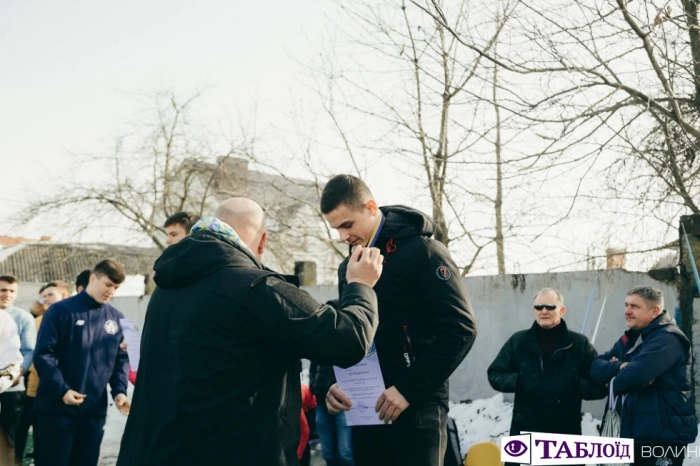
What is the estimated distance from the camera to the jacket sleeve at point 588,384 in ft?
20.9

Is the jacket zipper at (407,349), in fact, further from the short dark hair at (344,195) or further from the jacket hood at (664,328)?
the jacket hood at (664,328)

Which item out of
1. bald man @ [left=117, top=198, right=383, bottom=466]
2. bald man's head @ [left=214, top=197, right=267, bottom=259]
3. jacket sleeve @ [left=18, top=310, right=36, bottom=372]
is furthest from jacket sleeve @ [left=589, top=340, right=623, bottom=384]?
jacket sleeve @ [left=18, top=310, right=36, bottom=372]

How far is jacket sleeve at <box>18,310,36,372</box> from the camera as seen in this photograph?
8.20 meters

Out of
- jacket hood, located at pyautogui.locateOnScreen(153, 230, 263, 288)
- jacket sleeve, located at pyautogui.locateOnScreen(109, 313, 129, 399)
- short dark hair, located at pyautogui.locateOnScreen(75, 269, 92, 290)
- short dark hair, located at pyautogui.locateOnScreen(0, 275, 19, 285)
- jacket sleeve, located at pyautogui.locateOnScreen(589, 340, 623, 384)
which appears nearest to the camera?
jacket hood, located at pyautogui.locateOnScreen(153, 230, 263, 288)

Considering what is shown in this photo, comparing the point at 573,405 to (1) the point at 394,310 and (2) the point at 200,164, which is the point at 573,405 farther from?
(2) the point at 200,164

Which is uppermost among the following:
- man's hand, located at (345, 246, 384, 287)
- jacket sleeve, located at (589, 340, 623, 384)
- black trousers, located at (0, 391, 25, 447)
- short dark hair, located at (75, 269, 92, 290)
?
man's hand, located at (345, 246, 384, 287)

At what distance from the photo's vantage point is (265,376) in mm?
2922

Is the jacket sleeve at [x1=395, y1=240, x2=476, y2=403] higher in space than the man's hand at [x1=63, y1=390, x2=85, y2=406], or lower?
higher

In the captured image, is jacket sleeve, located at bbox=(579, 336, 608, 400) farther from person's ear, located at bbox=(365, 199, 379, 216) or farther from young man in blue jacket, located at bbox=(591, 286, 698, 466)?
person's ear, located at bbox=(365, 199, 379, 216)

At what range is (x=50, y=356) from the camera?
6.42 meters

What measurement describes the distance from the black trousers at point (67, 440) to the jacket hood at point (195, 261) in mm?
3881

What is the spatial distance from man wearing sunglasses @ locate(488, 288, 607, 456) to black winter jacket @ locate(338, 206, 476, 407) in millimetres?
2903

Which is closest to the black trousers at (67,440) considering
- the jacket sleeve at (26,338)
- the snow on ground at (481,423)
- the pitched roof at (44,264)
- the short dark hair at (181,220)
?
the short dark hair at (181,220)

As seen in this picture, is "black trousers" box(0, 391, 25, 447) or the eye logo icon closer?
the eye logo icon
